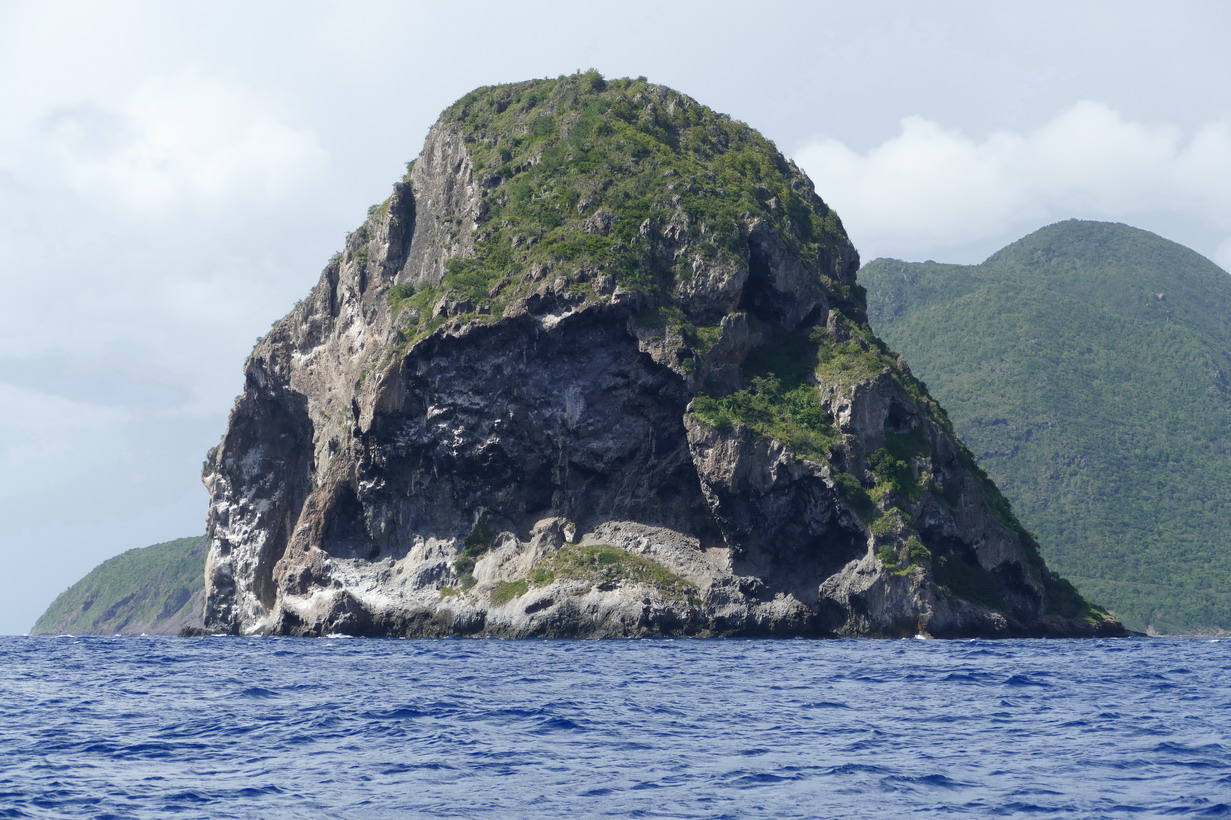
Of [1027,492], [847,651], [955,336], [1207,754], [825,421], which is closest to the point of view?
[1207,754]

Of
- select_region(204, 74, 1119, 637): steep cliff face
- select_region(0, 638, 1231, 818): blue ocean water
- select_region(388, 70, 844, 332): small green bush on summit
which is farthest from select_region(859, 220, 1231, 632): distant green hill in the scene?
select_region(0, 638, 1231, 818): blue ocean water

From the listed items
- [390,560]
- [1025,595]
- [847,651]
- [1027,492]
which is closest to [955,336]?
[1027,492]

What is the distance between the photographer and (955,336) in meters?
199

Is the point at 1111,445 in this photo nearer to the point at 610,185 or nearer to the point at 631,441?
the point at 610,185

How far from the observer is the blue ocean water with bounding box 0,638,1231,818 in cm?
2262

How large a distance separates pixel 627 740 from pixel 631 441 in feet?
182

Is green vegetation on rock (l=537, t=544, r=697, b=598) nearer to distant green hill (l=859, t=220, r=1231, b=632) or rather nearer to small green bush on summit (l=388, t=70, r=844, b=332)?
small green bush on summit (l=388, t=70, r=844, b=332)

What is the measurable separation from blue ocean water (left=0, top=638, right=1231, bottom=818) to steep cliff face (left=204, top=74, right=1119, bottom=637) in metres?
27.6

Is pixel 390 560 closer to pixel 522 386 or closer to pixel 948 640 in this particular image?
pixel 522 386

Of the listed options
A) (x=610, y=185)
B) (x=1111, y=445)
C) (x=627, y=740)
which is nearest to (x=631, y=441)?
(x=610, y=185)

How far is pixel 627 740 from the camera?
2888cm

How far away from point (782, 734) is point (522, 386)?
5650 centimetres

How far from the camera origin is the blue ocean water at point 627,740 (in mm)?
22625

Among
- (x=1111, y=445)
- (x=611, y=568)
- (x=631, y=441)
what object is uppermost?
(x=1111, y=445)
